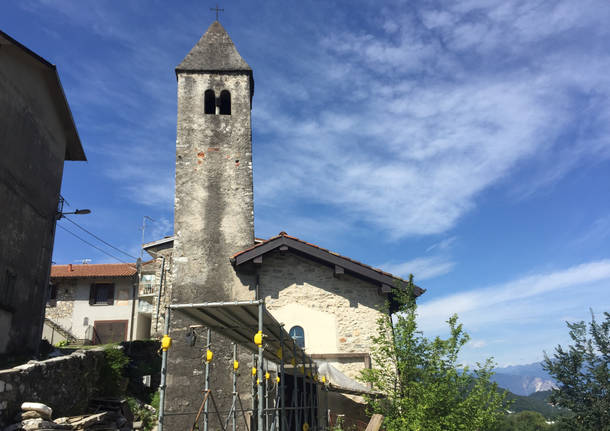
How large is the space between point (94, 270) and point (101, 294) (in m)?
2.11

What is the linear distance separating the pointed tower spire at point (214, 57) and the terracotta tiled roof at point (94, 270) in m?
20.6

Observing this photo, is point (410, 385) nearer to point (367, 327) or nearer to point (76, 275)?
point (367, 327)

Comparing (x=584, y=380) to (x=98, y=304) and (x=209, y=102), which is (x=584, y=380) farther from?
(x=98, y=304)

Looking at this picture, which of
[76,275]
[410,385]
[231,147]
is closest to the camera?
[410,385]

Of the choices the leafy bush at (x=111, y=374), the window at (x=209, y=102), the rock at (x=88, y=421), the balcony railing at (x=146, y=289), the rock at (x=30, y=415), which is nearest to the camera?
the rock at (x=30, y=415)

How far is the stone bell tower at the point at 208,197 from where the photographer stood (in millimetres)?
12844

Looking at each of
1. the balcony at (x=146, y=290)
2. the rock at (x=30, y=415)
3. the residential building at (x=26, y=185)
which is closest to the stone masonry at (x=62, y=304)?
the balcony at (x=146, y=290)

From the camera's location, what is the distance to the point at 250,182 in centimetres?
1488

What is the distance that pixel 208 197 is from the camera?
579 inches

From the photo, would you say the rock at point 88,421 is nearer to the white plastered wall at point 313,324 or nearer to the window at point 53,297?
the white plastered wall at point 313,324

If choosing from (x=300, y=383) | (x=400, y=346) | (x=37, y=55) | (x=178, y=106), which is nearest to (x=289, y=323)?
(x=300, y=383)

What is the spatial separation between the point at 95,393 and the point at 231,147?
29.0 feet

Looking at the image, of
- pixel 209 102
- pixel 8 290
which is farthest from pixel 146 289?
pixel 8 290

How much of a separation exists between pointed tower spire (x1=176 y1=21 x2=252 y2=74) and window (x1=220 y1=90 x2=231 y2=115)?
0.96 m
